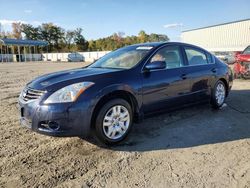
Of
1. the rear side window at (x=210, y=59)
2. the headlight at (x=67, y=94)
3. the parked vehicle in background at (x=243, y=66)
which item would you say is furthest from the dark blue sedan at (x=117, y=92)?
the parked vehicle in background at (x=243, y=66)

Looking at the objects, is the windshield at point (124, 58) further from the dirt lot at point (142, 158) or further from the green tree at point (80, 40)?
the green tree at point (80, 40)

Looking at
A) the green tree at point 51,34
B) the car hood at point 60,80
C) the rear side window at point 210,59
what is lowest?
the car hood at point 60,80

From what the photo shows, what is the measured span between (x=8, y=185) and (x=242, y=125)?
4.27 metres

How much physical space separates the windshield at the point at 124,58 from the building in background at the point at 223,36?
38374 mm

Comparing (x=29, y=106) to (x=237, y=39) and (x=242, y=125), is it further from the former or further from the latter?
(x=237, y=39)

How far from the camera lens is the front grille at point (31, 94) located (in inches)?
153

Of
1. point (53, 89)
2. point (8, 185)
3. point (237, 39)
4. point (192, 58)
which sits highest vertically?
point (237, 39)

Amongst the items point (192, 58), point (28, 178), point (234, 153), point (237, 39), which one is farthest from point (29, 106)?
point (237, 39)

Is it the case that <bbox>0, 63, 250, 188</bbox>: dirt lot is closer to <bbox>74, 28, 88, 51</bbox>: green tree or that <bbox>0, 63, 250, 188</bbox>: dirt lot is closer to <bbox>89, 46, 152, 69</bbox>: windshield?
<bbox>89, 46, 152, 69</bbox>: windshield

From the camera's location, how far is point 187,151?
4.05 m

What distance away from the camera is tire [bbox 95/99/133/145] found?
405cm

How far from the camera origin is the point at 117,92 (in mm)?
4266

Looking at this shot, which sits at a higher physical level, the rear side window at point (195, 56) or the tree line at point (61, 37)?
the tree line at point (61, 37)

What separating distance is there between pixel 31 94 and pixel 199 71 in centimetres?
355
